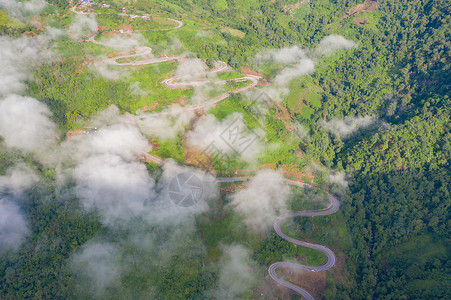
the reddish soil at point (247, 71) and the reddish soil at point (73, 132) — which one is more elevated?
the reddish soil at point (247, 71)

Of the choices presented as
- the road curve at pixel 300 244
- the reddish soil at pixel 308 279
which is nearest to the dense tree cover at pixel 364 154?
the reddish soil at pixel 308 279

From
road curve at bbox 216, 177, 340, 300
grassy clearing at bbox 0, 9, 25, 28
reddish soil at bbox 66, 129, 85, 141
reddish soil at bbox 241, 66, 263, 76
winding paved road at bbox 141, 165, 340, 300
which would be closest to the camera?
road curve at bbox 216, 177, 340, 300

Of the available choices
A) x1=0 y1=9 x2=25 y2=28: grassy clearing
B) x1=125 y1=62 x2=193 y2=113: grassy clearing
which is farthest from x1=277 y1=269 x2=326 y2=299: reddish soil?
x1=0 y1=9 x2=25 y2=28: grassy clearing

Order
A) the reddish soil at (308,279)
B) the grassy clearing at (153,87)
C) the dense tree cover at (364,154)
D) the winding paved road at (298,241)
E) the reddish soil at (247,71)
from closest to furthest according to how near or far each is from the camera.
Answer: the dense tree cover at (364,154), the reddish soil at (308,279), the winding paved road at (298,241), the grassy clearing at (153,87), the reddish soil at (247,71)

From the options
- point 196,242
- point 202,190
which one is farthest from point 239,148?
point 196,242

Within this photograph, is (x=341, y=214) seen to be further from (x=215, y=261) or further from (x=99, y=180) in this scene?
(x=99, y=180)

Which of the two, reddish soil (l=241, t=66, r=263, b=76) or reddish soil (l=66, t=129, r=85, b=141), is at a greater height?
Result: reddish soil (l=241, t=66, r=263, b=76)

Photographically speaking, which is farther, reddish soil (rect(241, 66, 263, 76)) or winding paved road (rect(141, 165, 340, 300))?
reddish soil (rect(241, 66, 263, 76))

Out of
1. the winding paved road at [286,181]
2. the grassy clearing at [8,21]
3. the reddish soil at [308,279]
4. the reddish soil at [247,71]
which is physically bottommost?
the reddish soil at [308,279]

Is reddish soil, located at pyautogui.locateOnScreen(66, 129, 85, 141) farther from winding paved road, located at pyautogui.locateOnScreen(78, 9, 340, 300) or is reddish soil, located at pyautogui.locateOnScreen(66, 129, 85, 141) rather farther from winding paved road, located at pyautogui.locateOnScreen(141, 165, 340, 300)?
winding paved road, located at pyautogui.locateOnScreen(141, 165, 340, 300)

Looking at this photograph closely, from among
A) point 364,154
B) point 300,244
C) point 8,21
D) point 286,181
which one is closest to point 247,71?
point 286,181

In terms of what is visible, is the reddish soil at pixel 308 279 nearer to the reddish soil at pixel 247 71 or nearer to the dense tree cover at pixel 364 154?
→ the dense tree cover at pixel 364 154
